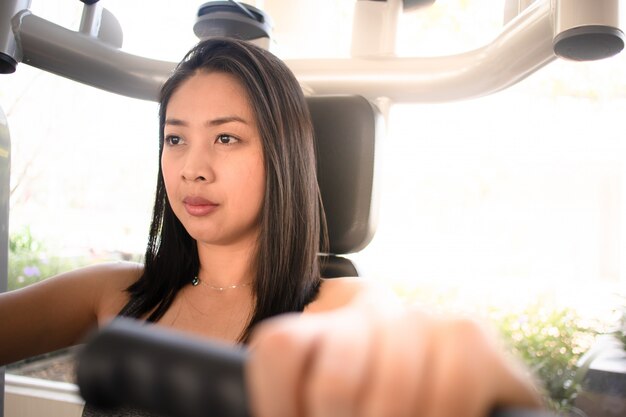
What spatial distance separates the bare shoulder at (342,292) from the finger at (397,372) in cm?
53

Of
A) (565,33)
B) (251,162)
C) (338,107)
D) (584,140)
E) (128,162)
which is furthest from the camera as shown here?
(128,162)

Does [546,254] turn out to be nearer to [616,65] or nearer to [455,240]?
[455,240]

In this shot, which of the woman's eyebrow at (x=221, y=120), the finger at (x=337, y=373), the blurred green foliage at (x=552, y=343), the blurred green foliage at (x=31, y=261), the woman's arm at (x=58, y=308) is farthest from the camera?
the blurred green foliage at (x=31, y=261)

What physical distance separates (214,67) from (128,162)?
1.01m

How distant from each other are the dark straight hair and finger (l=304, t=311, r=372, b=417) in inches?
28.6

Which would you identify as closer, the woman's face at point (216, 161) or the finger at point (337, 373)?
the finger at point (337, 373)

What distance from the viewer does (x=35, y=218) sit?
2035 mm

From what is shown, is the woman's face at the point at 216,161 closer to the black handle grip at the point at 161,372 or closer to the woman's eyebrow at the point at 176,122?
the woman's eyebrow at the point at 176,122

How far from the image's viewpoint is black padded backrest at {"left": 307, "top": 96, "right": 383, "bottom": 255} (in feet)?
3.56

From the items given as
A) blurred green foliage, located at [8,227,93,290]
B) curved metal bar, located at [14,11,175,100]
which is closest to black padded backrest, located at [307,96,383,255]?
curved metal bar, located at [14,11,175,100]

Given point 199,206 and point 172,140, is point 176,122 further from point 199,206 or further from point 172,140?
point 199,206

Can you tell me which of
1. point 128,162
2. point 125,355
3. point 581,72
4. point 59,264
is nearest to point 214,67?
point 125,355

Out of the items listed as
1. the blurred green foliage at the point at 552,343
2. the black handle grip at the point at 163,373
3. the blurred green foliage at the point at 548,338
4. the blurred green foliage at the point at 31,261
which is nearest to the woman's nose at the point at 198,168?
the black handle grip at the point at 163,373

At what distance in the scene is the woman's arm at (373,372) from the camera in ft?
0.82
